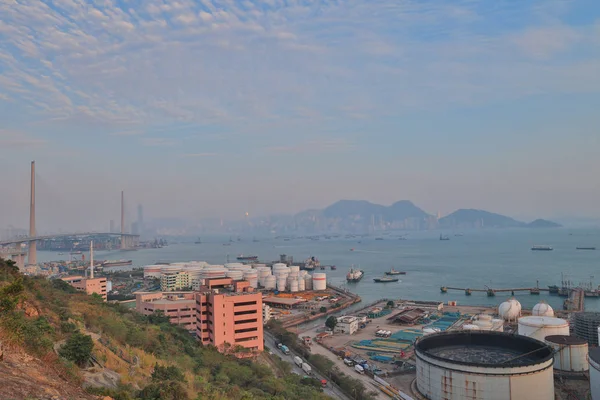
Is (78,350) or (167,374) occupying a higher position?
(78,350)

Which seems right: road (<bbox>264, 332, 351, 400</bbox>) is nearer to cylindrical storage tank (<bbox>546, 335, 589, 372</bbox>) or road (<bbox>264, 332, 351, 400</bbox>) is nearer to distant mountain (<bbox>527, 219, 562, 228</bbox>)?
cylindrical storage tank (<bbox>546, 335, 589, 372</bbox>)

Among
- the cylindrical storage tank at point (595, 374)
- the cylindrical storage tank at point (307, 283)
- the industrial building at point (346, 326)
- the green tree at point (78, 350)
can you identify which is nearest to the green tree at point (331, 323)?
the industrial building at point (346, 326)

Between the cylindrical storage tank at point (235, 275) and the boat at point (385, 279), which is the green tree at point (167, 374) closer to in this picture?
the cylindrical storage tank at point (235, 275)

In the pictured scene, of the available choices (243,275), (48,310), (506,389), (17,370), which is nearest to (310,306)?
(243,275)

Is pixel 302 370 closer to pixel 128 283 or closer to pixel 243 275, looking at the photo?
pixel 243 275

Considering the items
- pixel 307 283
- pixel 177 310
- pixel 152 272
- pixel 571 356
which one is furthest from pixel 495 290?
pixel 152 272

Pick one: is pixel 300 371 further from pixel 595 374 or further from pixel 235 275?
pixel 235 275
